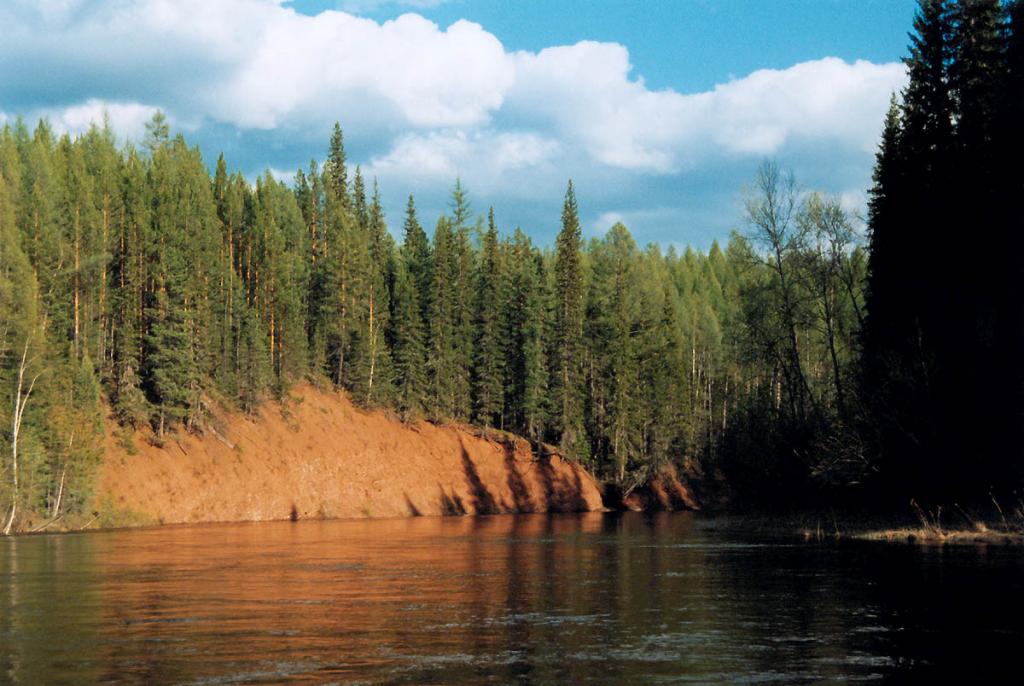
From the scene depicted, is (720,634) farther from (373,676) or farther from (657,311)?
(657,311)

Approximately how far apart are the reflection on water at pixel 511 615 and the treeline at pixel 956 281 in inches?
257

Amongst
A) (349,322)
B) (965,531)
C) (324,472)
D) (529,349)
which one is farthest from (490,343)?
(965,531)

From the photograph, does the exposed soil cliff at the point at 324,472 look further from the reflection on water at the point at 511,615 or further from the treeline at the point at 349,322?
the reflection on water at the point at 511,615

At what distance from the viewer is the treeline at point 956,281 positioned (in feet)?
136

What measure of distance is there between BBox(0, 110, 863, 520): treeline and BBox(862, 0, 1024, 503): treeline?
211 inches

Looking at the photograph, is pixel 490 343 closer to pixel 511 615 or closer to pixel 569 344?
pixel 569 344

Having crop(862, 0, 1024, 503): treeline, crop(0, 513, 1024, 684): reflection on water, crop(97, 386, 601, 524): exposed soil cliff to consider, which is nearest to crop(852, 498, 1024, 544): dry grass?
crop(862, 0, 1024, 503): treeline

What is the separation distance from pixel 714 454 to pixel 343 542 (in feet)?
221

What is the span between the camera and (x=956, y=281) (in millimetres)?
44406

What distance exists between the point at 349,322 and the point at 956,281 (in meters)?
65.1

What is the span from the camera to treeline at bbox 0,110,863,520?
2355 inches

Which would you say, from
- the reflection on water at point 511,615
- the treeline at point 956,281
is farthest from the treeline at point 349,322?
the reflection on water at point 511,615

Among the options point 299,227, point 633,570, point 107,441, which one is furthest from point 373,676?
point 299,227

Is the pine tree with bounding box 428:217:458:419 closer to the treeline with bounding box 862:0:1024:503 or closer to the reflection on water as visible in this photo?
the treeline with bounding box 862:0:1024:503
